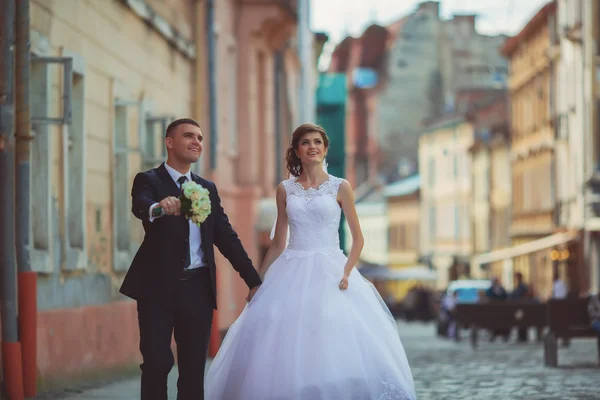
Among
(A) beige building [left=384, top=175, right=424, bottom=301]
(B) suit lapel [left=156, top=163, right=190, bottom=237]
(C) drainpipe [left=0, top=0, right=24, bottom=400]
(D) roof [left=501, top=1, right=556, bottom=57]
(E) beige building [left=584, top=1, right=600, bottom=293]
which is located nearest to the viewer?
(B) suit lapel [left=156, top=163, right=190, bottom=237]

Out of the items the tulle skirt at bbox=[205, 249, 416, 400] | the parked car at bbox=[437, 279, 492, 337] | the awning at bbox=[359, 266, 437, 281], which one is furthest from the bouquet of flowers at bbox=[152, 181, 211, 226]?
the awning at bbox=[359, 266, 437, 281]

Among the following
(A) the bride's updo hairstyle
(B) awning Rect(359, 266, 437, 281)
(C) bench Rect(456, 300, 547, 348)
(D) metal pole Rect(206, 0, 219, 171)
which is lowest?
(C) bench Rect(456, 300, 547, 348)

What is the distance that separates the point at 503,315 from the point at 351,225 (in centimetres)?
2242

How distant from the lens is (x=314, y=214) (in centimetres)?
1097

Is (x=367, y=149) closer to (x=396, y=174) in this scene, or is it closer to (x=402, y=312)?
(x=396, y=174)

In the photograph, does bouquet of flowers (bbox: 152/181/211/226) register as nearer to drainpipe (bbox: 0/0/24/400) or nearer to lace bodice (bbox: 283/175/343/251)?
lace bodice (bbox: 283/175/343/251)

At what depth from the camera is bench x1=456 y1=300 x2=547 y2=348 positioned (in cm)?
3253

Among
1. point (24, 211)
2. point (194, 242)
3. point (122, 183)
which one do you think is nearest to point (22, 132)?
point (24, 211)

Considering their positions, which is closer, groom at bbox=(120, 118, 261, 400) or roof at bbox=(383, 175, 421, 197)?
groom at bbox=(120, 118, 261, 400)

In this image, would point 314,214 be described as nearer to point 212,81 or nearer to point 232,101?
point 212,81

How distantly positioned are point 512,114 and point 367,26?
4481 centimetres

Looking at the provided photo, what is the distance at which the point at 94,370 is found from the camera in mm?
16297

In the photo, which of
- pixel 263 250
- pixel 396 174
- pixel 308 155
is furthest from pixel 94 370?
pixel 396 174

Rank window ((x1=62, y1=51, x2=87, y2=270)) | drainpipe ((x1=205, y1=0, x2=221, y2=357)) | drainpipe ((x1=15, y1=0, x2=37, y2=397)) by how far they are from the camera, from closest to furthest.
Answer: drainpipe ((x1=15, y1=0, x2=37, y2=397)) < window ((x1=62, y1=51, x2=87, y2=270)) < drainpipe ((x1=205, y1=0, x2=221, y2=357))
